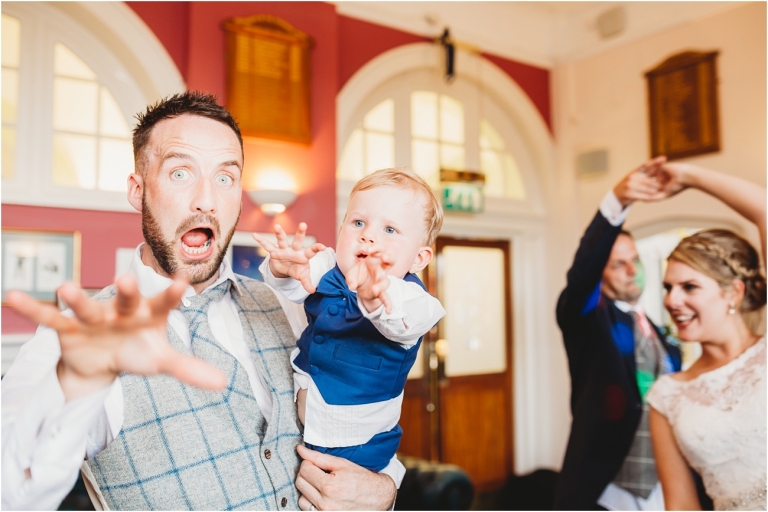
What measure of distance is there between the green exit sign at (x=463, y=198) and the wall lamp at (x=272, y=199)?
158 centimetres

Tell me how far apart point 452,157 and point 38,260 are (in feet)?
11.1

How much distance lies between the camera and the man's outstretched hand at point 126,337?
693 mm

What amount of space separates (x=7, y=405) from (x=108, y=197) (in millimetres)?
3230

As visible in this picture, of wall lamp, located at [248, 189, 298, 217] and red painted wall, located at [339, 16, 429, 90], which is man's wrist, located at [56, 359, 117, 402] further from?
red painted wall, located at [339, 16, 429, 90]

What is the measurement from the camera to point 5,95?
376cm

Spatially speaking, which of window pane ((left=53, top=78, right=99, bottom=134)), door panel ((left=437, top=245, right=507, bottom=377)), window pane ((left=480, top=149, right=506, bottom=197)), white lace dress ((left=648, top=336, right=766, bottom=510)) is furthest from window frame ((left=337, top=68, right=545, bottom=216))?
white lace dress ((left=648, top=336, right=766, bottom=510))

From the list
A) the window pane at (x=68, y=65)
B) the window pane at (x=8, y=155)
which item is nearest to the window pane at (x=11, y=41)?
the window pane at (x=68, y=65)

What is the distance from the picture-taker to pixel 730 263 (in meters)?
2.19

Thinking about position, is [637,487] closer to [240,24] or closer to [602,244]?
[602,244]

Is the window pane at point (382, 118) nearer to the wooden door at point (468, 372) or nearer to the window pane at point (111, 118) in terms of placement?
the wooden door at point (468, 372)

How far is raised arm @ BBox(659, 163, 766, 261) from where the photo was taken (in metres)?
2.06

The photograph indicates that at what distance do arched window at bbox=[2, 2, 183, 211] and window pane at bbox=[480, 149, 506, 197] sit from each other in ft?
9.58

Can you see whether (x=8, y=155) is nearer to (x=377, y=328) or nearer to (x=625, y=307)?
(x=377, y=328)

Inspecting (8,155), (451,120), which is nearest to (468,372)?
(451,120)
